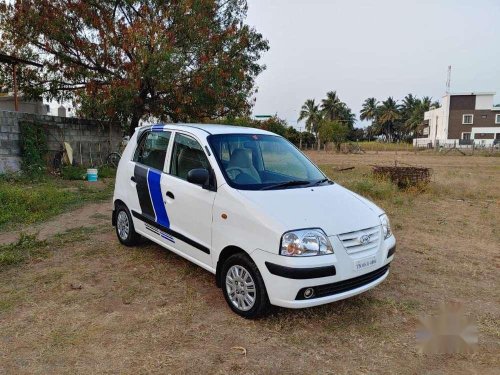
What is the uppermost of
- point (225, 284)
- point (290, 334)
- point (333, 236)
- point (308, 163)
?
point (308, 163)

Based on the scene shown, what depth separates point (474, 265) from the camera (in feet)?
16.3

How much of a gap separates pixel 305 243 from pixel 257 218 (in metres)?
0.44

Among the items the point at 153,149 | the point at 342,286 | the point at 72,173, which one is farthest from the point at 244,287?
the point at 72,173

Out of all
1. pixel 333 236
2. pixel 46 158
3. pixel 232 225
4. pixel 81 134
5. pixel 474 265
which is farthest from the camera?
pixel 81 134

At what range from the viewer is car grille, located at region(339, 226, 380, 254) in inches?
123

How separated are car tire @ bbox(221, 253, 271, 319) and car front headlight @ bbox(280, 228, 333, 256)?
371mm

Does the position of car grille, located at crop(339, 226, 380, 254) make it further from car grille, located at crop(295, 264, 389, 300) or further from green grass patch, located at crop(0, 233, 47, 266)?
green grass patch, located at crop(0, 233, 47, 266)

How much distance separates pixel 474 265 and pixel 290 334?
126 inches

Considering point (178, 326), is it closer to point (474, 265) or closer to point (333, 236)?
point (333, 236)

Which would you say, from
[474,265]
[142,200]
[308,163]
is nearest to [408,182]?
[474,265]

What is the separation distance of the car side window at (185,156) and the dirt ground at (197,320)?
48.4 inches

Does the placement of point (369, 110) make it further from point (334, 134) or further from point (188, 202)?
point (188, 202)

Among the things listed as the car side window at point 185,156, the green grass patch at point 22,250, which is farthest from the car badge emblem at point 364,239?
the green grass patch at point 22,250

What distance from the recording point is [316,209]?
3.27m
